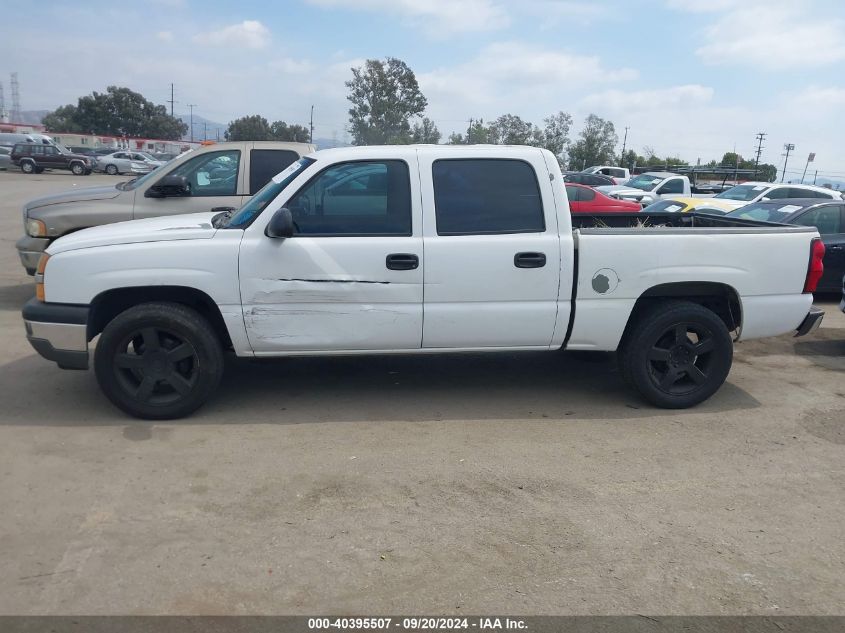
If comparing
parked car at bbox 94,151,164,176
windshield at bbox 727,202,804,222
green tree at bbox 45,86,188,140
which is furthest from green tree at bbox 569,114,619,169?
green tree at bbox 45,86,188,140

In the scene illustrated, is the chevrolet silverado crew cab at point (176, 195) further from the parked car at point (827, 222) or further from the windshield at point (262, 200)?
the parked car at point (827, 222)

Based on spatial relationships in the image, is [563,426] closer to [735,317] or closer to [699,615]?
[735,317]

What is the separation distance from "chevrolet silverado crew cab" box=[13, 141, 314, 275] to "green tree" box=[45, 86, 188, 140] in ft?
254

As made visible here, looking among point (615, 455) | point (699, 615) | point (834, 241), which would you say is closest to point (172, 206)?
point (615, 455)

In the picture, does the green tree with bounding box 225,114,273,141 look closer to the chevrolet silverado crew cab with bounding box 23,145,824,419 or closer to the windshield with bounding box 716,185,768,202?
the windshield with bounding box 716,185,768,202

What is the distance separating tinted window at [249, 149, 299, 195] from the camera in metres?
8.00

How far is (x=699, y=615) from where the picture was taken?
3.06 m

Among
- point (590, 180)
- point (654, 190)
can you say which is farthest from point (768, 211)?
point (590, 180)

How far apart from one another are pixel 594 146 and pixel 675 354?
156ft

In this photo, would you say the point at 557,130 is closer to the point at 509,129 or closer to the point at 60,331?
the point at 509,129

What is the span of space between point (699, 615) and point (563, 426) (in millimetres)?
2086

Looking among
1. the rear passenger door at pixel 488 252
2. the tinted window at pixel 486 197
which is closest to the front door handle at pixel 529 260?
the rear passenger door at pixel 488 252

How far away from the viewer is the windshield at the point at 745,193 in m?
17.6

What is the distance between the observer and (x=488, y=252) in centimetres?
504
